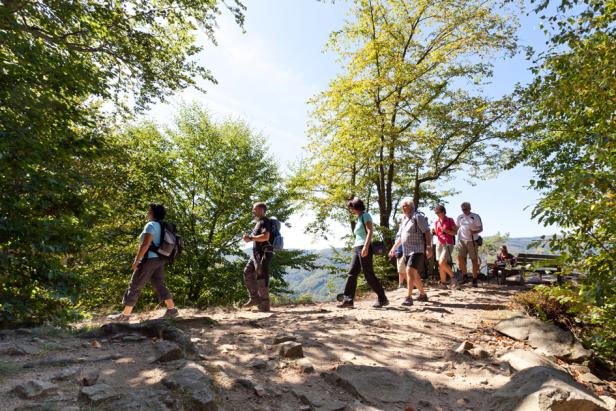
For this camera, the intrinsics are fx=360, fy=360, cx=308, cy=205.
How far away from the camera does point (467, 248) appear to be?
10312 millimetres

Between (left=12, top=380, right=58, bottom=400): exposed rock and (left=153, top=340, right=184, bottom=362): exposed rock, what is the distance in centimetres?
94

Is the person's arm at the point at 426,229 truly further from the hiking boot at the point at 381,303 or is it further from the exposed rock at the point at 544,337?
the exposed rock at the point at 544,337

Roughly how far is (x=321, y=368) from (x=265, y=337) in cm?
132

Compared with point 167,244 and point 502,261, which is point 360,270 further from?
point 502,261

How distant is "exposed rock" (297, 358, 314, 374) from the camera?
3.91 metres

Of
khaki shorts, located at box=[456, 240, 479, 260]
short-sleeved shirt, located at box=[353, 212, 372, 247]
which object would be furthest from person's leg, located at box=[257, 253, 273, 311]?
khaki shorts, located at box=[456, 240, 479, 260]

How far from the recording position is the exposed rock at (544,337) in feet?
17.0

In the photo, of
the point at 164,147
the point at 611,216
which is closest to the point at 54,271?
the point at 611,216

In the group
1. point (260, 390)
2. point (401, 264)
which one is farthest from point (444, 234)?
point (260, 390)

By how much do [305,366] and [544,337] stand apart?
3.92 meters

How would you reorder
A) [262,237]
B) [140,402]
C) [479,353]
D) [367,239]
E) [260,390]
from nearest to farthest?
[140,402], [260,390], [479,353], [367,239], [262,237]

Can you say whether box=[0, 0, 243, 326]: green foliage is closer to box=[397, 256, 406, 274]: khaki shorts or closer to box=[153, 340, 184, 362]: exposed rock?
box=[153, 340, 184, 362]: exposed rock

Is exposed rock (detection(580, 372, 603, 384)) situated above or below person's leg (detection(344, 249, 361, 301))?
below

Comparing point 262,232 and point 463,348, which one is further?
point 262,232
